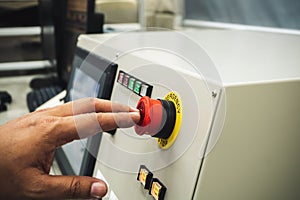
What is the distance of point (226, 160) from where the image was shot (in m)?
0.43

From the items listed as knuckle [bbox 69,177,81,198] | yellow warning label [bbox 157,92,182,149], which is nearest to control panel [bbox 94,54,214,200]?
yellow warning label [bbox 157,92,182,149]

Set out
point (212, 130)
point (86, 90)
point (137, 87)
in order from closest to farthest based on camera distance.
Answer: point (212, 130) < point (137, 87) < point (86, 90)

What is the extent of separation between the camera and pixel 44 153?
17.4 inches

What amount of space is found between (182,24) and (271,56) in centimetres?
160

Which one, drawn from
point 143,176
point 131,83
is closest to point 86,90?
point 131,83

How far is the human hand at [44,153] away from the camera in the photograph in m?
0.43

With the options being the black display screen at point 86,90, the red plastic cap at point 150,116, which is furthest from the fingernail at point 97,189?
the black display screen at point 86,90

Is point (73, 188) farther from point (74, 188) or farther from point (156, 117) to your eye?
point (156, 117)

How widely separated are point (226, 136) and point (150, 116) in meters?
0.11

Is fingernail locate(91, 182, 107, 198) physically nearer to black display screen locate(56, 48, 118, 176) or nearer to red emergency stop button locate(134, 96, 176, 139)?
red emergency stop button locate(134, 96, 176, 139)

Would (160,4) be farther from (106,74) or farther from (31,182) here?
(31,182)

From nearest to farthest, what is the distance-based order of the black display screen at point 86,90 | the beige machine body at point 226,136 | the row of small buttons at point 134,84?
the beige machine body at point 226,136 < the row of small buttons at point 134,84 < the black display screen at point 86,90

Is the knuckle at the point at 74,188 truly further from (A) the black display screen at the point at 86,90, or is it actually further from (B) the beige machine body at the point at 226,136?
(A) the black display screen at the point at 86,90

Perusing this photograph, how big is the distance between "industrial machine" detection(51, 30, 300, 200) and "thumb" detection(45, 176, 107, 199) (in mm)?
82
